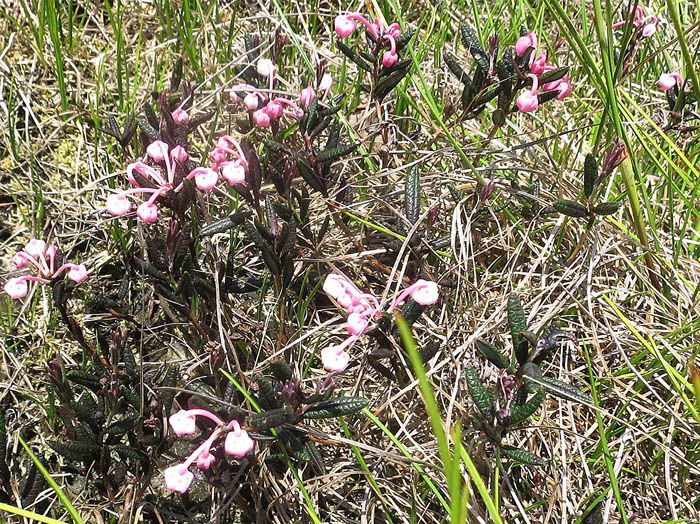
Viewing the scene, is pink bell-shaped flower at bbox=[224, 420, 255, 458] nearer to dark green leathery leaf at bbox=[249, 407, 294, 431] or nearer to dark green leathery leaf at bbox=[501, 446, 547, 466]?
dark green leathery leaf at bbox=[249, 407, 294, 431]

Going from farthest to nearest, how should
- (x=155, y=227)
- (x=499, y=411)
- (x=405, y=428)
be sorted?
(x=155, y=227) → (x=405, y=428) → (x=499, y=411)

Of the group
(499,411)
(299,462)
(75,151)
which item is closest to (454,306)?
(499,411)

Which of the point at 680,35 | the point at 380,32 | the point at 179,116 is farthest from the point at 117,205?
the point at 680,35

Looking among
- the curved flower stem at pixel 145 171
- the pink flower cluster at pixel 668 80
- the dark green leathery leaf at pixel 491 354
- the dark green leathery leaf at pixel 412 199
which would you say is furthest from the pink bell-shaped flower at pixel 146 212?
the pink flower cluster at pixel 668 80

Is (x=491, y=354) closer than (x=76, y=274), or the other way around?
(x=491, y=354)

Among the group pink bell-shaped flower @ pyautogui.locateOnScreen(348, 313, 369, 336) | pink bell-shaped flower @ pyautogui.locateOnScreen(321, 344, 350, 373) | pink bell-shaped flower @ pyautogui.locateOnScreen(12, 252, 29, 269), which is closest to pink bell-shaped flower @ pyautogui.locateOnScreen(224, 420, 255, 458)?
pink bell-shaped flower @ pyautogui.locateOnScreen(321, 344, 350, 373)

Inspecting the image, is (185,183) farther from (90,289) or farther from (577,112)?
(577,112)

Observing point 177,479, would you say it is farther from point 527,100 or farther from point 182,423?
point 527,100
